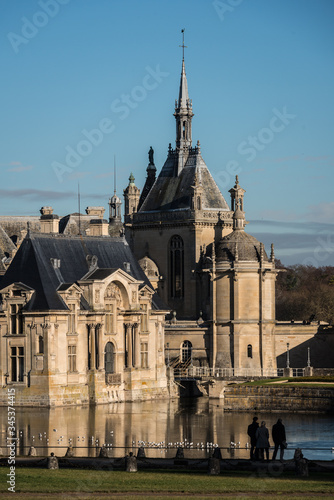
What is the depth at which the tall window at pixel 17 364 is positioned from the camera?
3322 inches

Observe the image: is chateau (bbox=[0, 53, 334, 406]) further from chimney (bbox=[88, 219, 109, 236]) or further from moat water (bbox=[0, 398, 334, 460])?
moat water (bbox=[0, 398, 334, 460])

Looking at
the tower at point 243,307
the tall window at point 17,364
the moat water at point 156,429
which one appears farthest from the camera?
the tower at point 243,307

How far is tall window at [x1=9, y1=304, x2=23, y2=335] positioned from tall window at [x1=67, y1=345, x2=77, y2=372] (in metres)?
3.19

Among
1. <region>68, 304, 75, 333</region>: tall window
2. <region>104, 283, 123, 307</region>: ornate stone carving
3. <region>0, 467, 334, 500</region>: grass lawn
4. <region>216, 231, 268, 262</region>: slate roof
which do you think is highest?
<region>216, 231, 268, 262</region>: slate roof

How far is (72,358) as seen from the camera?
85312 mm

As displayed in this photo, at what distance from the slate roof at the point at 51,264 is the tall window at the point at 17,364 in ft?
Result: 9.22

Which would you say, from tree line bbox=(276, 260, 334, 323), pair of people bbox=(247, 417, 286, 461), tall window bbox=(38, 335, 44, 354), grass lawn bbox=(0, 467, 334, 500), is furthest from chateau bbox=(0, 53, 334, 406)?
grass lawn bbox=(0, 467, 334, 500)

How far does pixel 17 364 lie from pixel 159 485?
3869 cm

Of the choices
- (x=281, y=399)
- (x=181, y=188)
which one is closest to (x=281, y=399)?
(x=281, y=399)

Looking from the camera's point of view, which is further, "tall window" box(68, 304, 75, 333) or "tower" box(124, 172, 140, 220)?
"tower" box(124, 172, 140, 220)

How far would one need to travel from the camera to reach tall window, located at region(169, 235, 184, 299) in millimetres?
113000

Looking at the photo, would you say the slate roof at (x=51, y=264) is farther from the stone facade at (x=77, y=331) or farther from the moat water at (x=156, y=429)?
the moat water at (x=156, y=429)

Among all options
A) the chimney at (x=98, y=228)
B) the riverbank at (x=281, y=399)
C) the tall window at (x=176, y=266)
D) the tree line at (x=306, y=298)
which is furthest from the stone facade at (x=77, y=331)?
the tree line at (x=306, y=298)

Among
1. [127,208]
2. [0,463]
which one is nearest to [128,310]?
[127,208]
